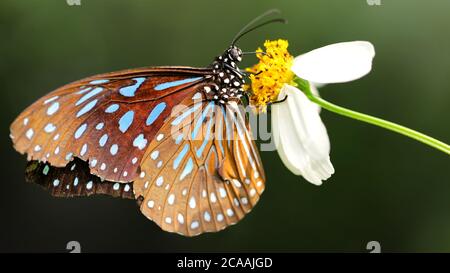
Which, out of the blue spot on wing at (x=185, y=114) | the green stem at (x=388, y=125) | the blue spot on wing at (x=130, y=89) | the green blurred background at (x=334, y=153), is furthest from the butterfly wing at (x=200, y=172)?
the green blurred background at (x=334, y=153)

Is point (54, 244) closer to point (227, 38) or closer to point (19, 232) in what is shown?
point (19, 232)

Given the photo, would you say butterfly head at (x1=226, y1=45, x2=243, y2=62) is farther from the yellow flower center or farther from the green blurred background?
the green blurred background

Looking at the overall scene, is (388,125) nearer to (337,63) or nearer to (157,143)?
(337,63)

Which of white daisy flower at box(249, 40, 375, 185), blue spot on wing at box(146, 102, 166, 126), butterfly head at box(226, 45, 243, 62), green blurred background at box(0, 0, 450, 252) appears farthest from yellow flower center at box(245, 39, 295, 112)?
green blurred background at box(0, 0, 450, 252)

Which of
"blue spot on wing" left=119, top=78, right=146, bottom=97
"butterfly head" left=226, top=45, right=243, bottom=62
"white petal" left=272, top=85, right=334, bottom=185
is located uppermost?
"butterfly head" left=226, top=45, right=243, bottom=62

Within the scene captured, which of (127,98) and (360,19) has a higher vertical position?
(360,19)

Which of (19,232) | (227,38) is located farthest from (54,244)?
(227,38)

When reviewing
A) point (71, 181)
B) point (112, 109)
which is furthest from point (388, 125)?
point (71, 181)
